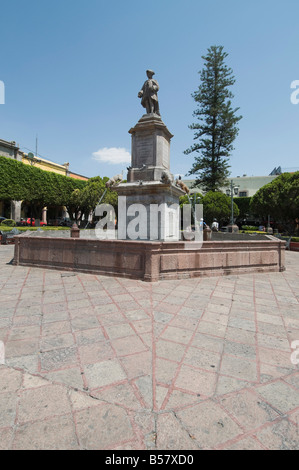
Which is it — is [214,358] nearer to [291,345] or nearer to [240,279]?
[291,345]

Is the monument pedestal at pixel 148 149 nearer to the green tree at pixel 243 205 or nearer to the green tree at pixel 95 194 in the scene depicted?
the green tree at pixel 95 194

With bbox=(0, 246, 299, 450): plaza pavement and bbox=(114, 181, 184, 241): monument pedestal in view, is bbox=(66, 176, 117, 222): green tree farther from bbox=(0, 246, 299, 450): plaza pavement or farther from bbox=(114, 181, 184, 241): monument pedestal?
bbox=(0, 246, 299, 450): plaza pavement

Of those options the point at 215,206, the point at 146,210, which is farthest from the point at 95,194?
the point at 146,210

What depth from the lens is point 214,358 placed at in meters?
2.88

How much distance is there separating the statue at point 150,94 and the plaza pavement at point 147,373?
8.55 metres

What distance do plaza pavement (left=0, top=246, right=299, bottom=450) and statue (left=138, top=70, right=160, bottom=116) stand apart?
855 cm

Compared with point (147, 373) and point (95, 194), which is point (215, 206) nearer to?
point (95, 194)

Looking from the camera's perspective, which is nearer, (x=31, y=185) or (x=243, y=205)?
(x=31, y=185)

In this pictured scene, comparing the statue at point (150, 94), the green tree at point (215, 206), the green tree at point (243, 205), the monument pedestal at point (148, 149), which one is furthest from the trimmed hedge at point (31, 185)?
the green tree at point (243, 205)

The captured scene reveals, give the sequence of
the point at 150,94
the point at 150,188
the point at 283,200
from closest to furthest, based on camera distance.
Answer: the point at 150,188
the point at 150,94
the point at 283,200

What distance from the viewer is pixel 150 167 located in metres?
9.45

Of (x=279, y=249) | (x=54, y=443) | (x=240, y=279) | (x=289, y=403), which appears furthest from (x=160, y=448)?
(x=279, y=249)

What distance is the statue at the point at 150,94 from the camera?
1001 centimetres

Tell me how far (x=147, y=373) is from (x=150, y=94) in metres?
10.7
